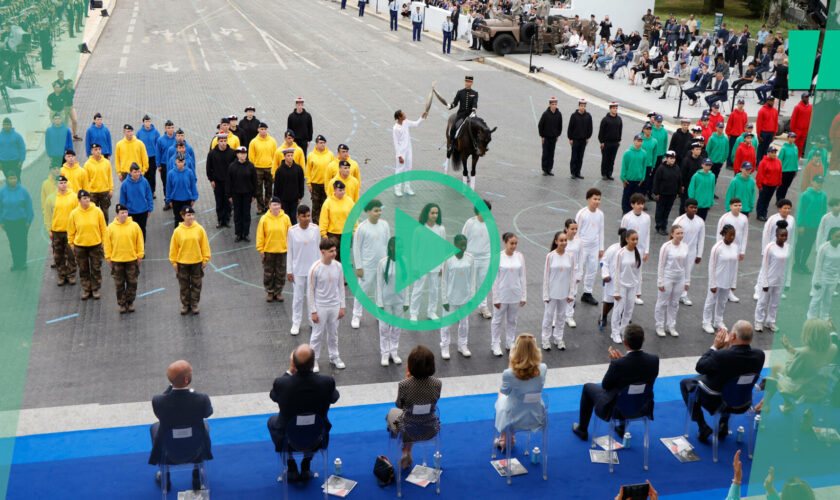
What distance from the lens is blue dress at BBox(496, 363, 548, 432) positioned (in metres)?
8.35

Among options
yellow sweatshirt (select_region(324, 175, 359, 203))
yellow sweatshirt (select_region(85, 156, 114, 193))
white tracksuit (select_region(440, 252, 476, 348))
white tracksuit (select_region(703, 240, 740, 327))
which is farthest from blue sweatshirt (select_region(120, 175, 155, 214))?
white tracksuit (select_region(703, 240, 740, 327))

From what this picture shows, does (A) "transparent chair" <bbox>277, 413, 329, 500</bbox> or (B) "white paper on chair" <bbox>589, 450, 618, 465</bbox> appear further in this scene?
(B) "white paper on chair" <bbox>589, 450, 618, 465</bbox>

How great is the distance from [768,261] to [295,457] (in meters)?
8.09

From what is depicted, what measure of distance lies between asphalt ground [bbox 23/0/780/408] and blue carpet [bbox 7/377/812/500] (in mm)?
1194

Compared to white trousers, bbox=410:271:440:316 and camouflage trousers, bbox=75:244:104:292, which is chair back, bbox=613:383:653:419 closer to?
white trousers, bbox=410:271:440:316

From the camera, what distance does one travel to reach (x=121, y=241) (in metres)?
12.3

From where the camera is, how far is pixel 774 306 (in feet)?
42.5

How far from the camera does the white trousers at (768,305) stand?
12.9m

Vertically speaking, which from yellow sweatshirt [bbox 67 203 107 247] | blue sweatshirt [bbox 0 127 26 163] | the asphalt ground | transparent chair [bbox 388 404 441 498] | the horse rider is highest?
blue sweatshirt [bbox 0 127 26 163]

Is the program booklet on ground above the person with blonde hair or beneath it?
beneath

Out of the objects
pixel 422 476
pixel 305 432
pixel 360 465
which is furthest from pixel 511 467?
pixel 305 432

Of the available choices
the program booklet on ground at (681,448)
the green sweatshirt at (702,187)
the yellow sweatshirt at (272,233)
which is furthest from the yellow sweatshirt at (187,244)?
the green sweatshirt at (702,187)

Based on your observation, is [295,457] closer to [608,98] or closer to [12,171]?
[12,171]

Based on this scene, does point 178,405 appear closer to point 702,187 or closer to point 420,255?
point 420,255
